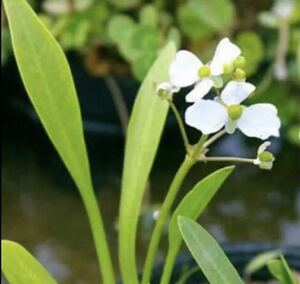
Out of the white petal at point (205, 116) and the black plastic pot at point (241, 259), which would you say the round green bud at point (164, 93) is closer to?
the white petal at point (205, 116)

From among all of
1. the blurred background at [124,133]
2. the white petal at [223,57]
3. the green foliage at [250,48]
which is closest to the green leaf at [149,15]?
the blurred background at [124,133]

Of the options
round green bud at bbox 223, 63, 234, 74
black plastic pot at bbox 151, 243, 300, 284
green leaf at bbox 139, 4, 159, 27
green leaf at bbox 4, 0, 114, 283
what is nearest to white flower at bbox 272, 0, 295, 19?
green leaf at bbox 139, 4, 159, 27

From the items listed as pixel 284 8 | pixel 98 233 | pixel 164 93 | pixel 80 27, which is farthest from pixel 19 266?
pixel 284 8

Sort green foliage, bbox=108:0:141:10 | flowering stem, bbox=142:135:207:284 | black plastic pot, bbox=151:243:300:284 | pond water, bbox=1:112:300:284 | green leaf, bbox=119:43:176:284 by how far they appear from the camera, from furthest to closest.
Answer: green foliage, bbox=108:0:141:10
pond water, bbox=1:112:300:284
black plastic pot, bbox=151:243:300:284
green leaf, bbox=119:43:176:284
flowering stem, bbox=142:135:207:284

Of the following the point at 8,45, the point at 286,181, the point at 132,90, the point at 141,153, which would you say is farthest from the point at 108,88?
the point at 141,153

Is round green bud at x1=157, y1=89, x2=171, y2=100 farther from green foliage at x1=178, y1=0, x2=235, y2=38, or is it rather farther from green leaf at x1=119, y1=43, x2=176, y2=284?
green foliage at x1=178, y1=0, x2=235, y2=38

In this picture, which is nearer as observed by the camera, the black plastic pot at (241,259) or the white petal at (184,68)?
the white petal at (184,68)

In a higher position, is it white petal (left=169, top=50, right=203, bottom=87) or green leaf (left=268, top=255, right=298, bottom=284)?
white petal (left=169, top=50, right=203, bottom=87)

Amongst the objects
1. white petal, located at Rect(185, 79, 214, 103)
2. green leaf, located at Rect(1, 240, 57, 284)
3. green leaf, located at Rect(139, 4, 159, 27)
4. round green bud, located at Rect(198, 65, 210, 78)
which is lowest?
green leaf, located at Rect(139, 4, 159, 27)
